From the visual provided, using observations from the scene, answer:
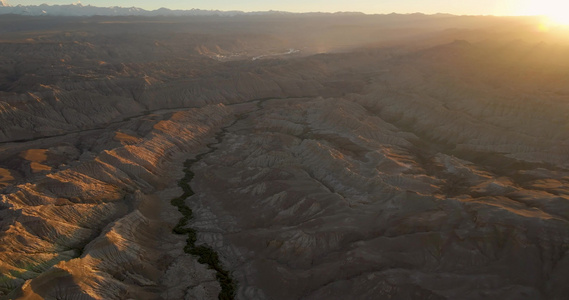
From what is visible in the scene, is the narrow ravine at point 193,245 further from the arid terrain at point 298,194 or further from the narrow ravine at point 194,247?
the arid terrain at point 298,194

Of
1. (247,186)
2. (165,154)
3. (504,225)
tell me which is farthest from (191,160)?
(504,225)

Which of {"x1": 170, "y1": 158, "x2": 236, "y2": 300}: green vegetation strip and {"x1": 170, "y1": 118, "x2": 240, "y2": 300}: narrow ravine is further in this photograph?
{"x1": 170, "y1": 118, "x2": 240, "y2": 300}: narrow ravine

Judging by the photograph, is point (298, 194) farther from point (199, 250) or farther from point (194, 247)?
point (194, 247)

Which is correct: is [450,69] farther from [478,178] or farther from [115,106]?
[115,106]

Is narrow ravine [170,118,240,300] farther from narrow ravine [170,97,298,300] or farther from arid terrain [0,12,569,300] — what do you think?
arid terrain [0,12,569,300]

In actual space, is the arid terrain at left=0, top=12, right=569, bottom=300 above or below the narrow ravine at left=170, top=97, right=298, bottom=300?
above

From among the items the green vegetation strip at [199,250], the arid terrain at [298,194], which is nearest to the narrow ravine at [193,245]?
the green vegetation strip at [199,250]

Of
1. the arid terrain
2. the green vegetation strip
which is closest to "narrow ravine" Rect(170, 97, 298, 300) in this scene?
the green vegetation strip

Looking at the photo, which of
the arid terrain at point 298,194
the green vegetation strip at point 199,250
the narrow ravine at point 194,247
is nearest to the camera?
the arid terrain at point 298,194

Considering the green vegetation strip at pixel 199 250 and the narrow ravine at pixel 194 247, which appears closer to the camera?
the green vegetation strip at pixel 199 250
